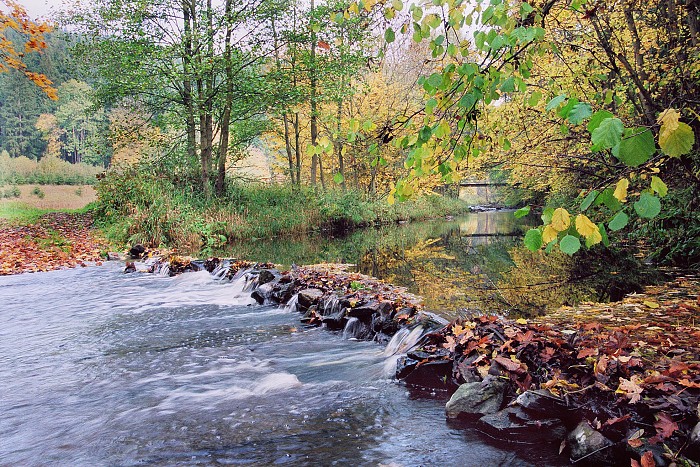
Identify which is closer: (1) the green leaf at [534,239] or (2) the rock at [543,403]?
(1) the green leaf at [534,239]

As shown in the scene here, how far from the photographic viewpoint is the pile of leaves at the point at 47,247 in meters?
10.8

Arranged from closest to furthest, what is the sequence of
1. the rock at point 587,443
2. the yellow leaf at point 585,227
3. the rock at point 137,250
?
1. the yellow leaf at point 585,227
2. the rock at point 587,443
3. the rock at point 137,250

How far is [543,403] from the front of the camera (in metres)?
2.87

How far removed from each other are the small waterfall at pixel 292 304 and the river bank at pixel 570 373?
1158 mm

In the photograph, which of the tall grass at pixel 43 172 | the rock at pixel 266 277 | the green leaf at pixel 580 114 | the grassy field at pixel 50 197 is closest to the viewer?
the green leaf at pixel 580 114

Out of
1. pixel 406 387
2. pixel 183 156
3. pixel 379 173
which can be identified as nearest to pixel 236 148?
pixel 183 156

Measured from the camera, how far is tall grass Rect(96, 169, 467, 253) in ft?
46.2

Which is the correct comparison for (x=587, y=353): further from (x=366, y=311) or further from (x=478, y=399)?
(x=366, y=311)

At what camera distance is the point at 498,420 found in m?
2.92

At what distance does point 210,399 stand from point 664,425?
321cm

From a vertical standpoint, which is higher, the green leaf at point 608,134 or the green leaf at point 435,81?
the green leaf at point 435,81

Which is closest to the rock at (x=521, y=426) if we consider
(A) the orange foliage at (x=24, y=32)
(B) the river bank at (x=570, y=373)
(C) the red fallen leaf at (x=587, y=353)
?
(B) the river bank at (x=570, y=373)

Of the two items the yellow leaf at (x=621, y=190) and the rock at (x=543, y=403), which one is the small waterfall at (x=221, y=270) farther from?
the yellow leaf at (x=621, y=190)

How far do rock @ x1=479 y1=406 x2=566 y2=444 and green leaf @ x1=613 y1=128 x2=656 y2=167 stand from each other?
2.09 meters
